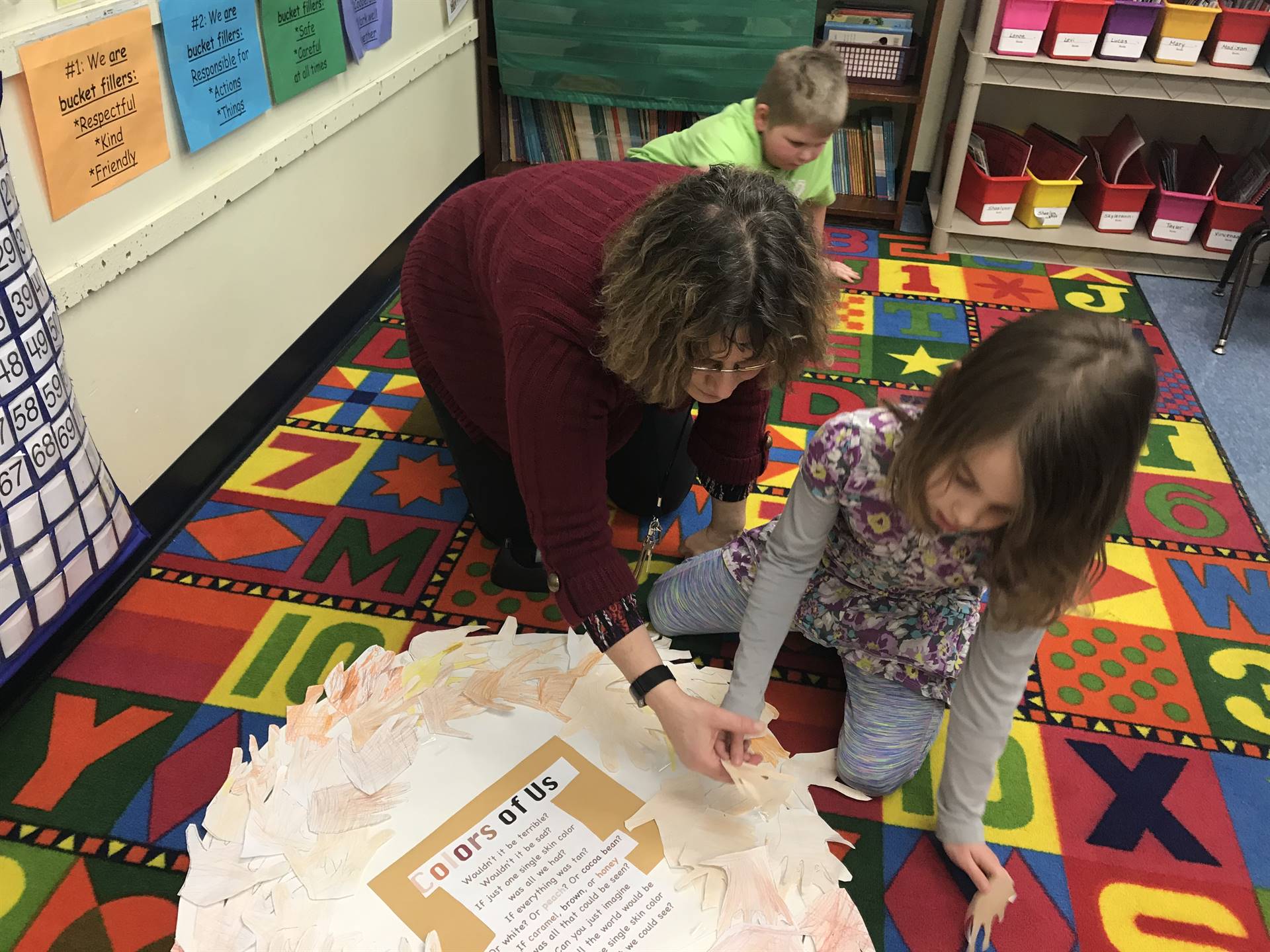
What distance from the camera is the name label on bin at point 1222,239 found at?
2.30 metres

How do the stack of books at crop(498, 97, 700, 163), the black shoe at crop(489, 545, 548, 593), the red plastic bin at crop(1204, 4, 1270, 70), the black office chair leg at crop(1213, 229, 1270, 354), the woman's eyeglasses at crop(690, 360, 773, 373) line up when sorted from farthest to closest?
the stack of books at crop(498, 97, 700, 163) < the red plastic bin at crop(1204, 4, 1270, 70) < the black office chair leg at crop(1213, 229, 1270, 354) < the black shoe at crop(489, 545, 548, 593) < the woman's eyeglasses at crop(690, 360, 773, 373)

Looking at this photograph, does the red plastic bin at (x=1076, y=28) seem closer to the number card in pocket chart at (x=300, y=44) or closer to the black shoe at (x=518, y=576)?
the number card in pocket chart at (x=300, y=44)

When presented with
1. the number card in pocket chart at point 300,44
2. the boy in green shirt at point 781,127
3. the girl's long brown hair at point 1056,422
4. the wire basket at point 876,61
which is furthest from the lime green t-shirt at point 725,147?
the girl's long brown hair at point 1056,422

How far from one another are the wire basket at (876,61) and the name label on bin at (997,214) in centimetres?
40

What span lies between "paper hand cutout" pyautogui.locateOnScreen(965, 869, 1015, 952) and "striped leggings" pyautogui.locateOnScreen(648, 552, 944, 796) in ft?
0.50

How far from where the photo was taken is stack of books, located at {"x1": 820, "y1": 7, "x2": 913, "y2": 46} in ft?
7.69

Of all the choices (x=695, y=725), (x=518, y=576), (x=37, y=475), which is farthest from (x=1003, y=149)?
(x=37, y=475)

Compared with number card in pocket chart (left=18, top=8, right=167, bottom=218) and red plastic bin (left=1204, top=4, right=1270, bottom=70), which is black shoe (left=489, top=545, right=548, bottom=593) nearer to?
number card in pocket chart (left=18, top=8, right=167, bottom=218)

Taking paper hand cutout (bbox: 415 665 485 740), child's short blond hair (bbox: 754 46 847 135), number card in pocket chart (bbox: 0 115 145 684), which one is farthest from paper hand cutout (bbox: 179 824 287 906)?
child's short blond hair (bbox: 754 46 847 135)

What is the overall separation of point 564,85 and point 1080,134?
144cm

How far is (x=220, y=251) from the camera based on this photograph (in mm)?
1511

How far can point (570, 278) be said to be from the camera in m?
0.92

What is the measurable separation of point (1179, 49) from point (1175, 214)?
15.4 inches

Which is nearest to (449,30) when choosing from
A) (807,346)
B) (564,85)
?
(564,85)
